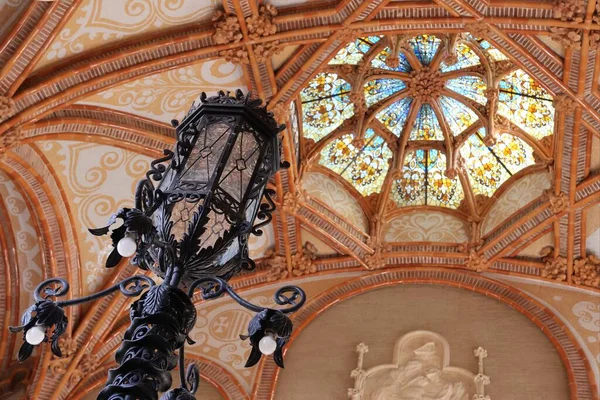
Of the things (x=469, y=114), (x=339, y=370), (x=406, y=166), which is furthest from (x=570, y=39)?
(x=339, y=370)

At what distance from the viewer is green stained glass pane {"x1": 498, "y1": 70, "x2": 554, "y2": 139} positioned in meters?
12.3

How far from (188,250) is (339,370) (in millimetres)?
Result: 8002

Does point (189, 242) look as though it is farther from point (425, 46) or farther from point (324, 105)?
point (425, 46)

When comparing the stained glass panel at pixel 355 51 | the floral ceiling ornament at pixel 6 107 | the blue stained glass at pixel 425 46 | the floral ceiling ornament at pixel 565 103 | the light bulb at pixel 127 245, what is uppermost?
the blue stained glass at pixel 425 46

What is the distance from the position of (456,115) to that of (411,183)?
49.1 inches

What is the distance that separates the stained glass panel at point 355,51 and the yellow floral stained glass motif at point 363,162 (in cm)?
127

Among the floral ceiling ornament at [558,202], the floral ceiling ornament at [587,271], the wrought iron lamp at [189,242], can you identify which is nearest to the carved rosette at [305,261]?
the floral ceiling ornament at [558,202]

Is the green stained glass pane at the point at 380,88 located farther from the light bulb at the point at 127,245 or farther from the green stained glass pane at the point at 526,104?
the light bulb at the point at 127,245

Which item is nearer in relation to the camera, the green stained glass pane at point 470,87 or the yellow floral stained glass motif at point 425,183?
the green stained glass pane at point 470,87

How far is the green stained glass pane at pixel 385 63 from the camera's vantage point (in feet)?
41.3

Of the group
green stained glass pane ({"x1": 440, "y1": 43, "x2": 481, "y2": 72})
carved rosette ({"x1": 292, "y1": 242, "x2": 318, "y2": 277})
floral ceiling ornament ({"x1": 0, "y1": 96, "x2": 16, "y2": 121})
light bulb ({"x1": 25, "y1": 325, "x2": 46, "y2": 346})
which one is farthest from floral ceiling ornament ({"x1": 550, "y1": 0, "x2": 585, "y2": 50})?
light bulb ({"x1": 25, "y1": 325, "x2": 46, "y2": 346})

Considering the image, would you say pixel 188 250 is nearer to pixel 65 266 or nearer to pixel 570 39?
pixel 570 39

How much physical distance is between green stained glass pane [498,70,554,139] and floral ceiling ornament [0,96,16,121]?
6.49m

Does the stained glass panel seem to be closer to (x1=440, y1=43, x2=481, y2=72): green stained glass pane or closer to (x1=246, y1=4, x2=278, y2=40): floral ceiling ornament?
(x1=440, y1=43, x2=481, y2=72): green stained glass pane
